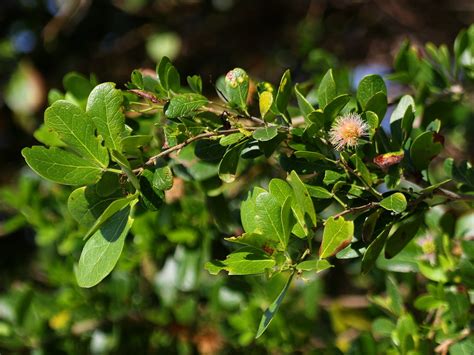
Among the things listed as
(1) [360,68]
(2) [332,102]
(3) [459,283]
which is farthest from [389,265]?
(1) [360,68]

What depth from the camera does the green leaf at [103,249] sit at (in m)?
0.81

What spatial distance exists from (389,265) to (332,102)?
392 millimetres

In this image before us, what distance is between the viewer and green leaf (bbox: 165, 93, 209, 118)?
0.83 m

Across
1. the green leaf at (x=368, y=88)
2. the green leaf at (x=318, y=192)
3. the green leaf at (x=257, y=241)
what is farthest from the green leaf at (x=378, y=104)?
the green leaf at (x=257, y=241)

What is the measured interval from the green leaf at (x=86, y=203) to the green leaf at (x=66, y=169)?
13 millimetres

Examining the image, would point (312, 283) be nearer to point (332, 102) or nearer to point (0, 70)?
point (332, 102)

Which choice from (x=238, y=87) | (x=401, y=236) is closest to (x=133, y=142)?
(x=238, y=87)

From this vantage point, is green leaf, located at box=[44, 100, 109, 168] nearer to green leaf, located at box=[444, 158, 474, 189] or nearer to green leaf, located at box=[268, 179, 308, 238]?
green leaf, located at box=[268, 179, 308, 238]

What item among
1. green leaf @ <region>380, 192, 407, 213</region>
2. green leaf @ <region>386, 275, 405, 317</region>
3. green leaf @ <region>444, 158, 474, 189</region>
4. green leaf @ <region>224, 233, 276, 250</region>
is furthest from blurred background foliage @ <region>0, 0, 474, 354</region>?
green leaf @ <region>224, 233, 276, 250</region>

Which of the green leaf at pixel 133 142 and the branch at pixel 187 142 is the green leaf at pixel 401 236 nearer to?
the branch at pixel 187 142

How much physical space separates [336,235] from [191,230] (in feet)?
2.15

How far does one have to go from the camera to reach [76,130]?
0.84m

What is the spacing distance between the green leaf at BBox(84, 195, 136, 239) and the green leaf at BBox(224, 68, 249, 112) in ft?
0.64

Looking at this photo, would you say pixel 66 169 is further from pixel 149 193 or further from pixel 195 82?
pixel 195 82
